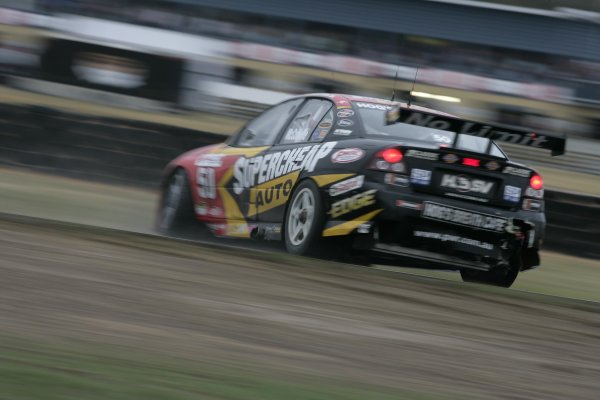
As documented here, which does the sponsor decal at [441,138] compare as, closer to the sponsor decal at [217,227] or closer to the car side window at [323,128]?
the car side window at [323,128]

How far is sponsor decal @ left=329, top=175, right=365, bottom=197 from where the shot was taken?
661 cm

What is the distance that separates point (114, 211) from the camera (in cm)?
1002

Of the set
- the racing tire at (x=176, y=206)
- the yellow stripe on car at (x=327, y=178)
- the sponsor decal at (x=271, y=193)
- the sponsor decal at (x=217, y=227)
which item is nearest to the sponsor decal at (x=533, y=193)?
the yellow stripe on car at (x=327, y=178)

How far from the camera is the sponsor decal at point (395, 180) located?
6578 millimetres

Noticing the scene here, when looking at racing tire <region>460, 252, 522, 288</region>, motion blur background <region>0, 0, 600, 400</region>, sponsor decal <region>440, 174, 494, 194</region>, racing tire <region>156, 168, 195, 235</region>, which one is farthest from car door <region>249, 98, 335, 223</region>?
racing tire <region>460, 252, 522, 288</region>

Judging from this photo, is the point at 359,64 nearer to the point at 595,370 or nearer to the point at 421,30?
the point at 421,30

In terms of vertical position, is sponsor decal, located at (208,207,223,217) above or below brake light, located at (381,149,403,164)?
below

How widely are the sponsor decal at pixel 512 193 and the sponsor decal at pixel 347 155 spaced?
1033mm

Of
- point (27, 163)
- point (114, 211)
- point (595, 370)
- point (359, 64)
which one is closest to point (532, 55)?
point (359, 64)

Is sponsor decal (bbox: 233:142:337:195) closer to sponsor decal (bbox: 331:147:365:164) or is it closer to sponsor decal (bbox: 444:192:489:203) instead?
sponsor decal (bbox: 331:147:365:164)

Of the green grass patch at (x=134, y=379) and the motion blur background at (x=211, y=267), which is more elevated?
the green grass patch at (x=134, y=379)

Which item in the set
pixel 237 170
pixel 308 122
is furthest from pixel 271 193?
pixel 237 170

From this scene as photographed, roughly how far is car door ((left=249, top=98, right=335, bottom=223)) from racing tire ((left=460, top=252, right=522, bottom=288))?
4.60ft

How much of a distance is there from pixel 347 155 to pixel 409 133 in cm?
62
